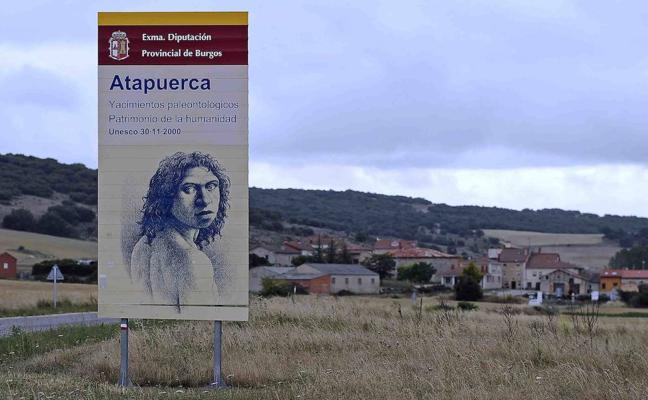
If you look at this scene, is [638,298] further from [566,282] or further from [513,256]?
[513,256]

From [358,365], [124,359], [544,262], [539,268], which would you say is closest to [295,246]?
[539,268]

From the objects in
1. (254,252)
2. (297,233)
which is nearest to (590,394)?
(254,252)

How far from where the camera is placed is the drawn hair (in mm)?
12711

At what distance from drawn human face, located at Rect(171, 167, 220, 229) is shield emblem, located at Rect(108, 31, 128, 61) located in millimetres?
1792

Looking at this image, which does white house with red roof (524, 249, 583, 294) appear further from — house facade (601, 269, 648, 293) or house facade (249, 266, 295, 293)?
house facade (249, 266, 295, 293)

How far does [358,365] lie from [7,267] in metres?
71.4

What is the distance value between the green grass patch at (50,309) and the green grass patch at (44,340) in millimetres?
14920

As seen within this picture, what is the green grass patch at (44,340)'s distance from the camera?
17094 millimetres

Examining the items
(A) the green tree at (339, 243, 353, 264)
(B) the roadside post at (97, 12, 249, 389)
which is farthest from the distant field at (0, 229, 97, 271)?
(B) the roadside post at (97, 12, 249, 389)

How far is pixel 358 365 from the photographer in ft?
43.5

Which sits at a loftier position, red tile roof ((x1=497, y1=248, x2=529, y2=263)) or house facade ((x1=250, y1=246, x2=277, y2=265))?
house facade ((x1=250, y1=246, x2=277, y2=265))

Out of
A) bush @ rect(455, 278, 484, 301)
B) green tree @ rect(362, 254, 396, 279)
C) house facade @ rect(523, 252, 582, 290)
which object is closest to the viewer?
bush @ rect(455, 278, 484, 301)

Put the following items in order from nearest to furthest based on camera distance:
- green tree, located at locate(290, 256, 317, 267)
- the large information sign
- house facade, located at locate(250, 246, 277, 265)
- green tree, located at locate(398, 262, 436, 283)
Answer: the large information sign
green tree, located at locate(290, 256, 317, 267)
green tree, located at locate(398, 262, 436, 283)
house facade, located at locate(250, 246, 277, 265)

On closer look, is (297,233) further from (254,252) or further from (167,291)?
(167,291)
